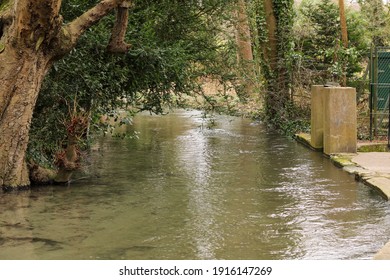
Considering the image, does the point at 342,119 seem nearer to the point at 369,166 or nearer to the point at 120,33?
the point at 369,166

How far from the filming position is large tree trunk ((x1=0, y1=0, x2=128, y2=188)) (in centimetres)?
1066

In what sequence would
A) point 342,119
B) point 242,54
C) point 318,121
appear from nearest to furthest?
point 342,119 < point 318,121 < point 242,54

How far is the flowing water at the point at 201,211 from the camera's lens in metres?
8.02

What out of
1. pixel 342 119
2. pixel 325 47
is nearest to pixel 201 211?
pixel 342 119

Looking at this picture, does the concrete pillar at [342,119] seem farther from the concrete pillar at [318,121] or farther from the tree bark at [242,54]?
the tree bark at [242,54]

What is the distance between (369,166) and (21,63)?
5825 mm

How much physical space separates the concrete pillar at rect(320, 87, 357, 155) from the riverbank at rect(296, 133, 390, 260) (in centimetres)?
27

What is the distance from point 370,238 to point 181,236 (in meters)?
2.04

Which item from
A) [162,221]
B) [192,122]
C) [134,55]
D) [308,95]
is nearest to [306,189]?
[162,221]

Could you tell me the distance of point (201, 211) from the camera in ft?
32.8

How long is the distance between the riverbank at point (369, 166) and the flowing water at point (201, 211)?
0.58 ft

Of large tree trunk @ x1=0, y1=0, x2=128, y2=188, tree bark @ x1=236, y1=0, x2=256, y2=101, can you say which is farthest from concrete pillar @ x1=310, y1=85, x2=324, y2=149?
large tree trunk @ x1=0, y1=0, x2=128, y2=188

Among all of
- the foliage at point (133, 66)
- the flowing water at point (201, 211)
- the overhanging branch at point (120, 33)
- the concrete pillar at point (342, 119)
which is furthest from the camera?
the concrete pillar at point (342, 119)

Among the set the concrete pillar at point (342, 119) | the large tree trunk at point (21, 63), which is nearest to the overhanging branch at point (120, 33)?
the large tree trunk at point (21, 63)
